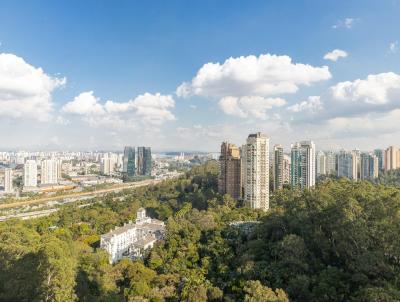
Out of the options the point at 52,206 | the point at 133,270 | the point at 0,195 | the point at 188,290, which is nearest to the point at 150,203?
the point at 52,206

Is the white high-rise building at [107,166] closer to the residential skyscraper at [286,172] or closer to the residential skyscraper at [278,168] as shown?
the residential skyscraper at [286,172]

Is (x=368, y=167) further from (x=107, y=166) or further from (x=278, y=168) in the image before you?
(x=107, y=166)

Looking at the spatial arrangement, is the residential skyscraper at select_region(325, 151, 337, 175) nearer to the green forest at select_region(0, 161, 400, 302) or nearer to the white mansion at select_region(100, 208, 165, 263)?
the green forest at select_region(0, 161, 400, 302)

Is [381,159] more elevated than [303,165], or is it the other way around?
[381,159]

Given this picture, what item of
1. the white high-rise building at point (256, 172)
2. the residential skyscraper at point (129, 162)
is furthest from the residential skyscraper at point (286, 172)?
the residential skyscraper at point (129, 162)

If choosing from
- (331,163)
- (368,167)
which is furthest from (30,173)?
(368,167)

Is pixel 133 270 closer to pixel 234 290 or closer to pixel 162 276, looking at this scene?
pixel 162 276
